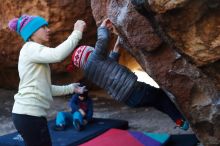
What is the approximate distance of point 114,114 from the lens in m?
5.02

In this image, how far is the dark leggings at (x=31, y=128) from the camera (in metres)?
2.56

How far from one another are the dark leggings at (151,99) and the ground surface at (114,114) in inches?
31.5

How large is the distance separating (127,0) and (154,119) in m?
2.10

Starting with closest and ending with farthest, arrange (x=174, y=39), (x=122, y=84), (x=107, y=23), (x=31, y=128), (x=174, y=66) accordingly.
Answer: (x=174, y=39), (x=31, y=128), (x=174, y=66), (x=107, y=23), (x=122, y=84)

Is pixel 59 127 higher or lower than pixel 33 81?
lower

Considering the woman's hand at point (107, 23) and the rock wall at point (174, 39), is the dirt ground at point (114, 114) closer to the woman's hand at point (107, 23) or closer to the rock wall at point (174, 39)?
the rock wall at point (174, 39)

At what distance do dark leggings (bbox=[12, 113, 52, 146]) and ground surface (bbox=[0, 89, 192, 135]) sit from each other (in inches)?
72.2

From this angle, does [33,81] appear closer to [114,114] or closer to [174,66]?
[174,66]

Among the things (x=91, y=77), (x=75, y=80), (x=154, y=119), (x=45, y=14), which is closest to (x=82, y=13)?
(x=45, y=14)

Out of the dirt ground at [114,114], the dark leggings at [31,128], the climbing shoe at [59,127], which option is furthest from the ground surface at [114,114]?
the dark leggings at [31,128]

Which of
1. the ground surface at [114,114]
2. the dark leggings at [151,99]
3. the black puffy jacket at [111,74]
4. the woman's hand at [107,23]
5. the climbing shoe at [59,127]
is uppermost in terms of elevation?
the woman's hand at [107,23]

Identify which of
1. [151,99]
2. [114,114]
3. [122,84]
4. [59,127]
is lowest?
[114,114]

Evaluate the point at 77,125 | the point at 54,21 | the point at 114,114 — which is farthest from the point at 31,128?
the point at 54,21

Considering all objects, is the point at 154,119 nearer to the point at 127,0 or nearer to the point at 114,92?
the point at 114,92
